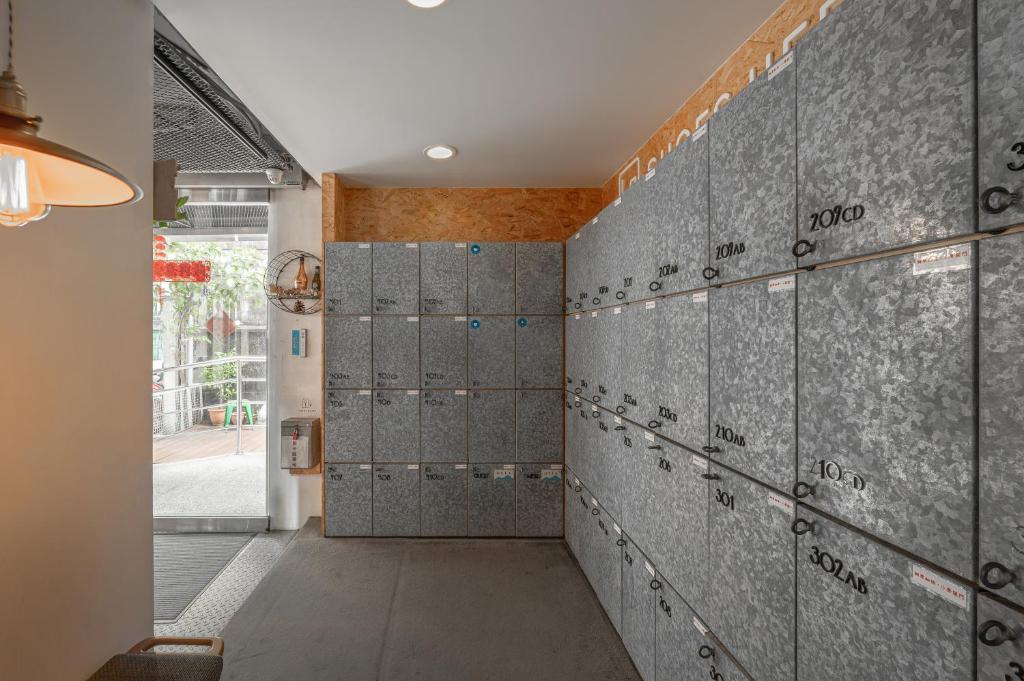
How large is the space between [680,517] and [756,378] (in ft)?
2.13

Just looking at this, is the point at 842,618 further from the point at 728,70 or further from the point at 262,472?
the point at 262,472

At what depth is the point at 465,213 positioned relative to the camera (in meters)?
3.80

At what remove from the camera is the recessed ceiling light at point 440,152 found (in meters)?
3.00

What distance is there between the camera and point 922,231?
805mm

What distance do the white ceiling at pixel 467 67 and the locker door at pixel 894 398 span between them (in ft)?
4.40

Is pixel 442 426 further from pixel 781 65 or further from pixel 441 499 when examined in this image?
pixel 781 65

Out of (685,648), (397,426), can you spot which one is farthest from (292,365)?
(685,648)

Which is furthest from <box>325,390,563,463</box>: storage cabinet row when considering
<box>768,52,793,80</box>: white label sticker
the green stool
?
<box>768,52,793,80</box>: white label sticker

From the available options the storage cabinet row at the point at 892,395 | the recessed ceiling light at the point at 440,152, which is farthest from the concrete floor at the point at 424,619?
the recessed ceiling light at the point at 440,152

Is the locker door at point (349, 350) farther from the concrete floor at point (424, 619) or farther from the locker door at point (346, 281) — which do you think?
the concrete floor at point (424, 619)

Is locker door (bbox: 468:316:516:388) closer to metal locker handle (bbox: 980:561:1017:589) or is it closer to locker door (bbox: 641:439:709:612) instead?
locker door (bbox: 641:439:709:612)

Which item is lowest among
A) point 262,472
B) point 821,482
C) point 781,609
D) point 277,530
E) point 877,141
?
point 277,530

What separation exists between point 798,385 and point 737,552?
1.72ft

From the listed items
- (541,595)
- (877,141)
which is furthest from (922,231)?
(541,595)
